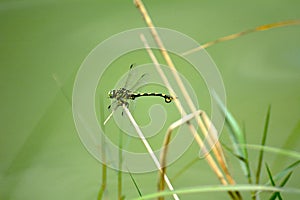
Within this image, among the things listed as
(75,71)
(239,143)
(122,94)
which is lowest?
(239,143)

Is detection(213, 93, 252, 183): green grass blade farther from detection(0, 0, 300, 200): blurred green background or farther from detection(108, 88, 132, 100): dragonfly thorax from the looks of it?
detection(0, 0, 300, 200): blurred green background

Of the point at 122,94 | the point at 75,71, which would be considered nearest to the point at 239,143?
the point at 122,94

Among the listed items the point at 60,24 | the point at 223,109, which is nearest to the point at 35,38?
the point at 60,24

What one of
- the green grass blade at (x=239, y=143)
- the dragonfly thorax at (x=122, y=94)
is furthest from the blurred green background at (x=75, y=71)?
the green grass blade at (x=239, y=143)

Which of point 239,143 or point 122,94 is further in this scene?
point 122,94

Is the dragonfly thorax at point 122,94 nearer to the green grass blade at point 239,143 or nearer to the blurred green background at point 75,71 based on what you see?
the blurred green background at point 75,71

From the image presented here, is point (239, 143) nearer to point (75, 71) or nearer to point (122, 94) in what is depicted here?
point (122, 94)

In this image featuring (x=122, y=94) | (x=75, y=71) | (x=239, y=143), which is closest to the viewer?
(x=239, y=143)

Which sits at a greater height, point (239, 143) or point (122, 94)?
point (122, 94)

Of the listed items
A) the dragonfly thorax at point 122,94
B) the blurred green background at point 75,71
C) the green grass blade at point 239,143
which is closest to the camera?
A: the green grass blade at point 239,143
